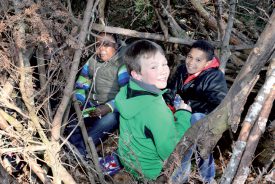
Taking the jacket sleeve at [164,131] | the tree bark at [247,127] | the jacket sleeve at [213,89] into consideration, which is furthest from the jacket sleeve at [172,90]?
the tree bark at [247,127]

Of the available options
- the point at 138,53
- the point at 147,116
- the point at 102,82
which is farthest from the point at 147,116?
the point at 102,82

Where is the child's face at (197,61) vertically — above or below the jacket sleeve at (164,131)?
above

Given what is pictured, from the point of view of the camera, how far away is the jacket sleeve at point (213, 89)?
3527 mm

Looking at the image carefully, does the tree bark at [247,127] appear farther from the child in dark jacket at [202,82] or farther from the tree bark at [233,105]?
the child in dark jacket at [202,82]

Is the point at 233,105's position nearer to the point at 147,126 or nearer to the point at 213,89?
the point at 147,126

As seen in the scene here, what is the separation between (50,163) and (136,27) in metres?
2.93

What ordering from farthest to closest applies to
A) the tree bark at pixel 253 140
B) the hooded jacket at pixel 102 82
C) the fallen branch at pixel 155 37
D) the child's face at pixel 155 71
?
the fallen branch at pixel 155 37 < the hooded jacket at pixel 102 82 < the child's face at pixel 155 71 < the tree bark at pixel 253 140

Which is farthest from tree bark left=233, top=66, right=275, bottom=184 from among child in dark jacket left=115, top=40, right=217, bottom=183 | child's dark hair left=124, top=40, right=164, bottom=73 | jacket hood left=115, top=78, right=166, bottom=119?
child's dark hair left=124, top=40, right=164, bottom=73

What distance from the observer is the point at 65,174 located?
2605 mm

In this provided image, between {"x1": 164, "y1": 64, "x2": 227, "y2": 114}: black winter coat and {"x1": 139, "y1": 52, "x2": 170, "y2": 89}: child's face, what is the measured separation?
0.86 meters

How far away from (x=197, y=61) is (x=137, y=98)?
1.21 meters

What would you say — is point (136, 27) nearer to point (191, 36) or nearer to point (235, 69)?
point (191, 36)

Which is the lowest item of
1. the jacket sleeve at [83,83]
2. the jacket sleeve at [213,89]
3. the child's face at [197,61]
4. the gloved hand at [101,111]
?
the gloved hand at [101,111]

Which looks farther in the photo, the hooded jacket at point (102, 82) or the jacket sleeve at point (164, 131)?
the hooded jacket at point (102, 82)
